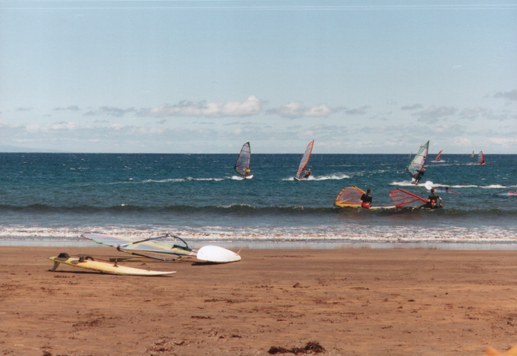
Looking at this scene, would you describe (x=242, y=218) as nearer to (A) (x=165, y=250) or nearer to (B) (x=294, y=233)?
(B) (x=294, y=233)

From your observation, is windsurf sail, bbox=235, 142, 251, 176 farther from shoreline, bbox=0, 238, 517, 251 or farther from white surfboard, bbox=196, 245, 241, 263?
white surfboard, bbox=196, 245, 241, 263

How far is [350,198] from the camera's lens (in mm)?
23594

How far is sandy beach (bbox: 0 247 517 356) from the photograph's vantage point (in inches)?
227

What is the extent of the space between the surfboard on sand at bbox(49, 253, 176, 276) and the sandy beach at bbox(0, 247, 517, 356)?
0.59 feet

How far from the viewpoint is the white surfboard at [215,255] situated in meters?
10.6

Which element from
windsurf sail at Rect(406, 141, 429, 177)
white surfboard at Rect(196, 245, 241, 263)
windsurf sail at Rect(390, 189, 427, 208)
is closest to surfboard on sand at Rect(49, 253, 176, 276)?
white surfboard at Rect(196, 245, 241, 263)

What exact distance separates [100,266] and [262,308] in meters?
4.14

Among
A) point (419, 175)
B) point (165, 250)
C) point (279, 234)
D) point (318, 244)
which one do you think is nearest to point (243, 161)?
point (419, 175)

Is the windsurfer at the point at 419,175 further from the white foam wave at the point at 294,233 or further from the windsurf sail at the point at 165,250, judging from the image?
the windsurf sail at the point at 165,250

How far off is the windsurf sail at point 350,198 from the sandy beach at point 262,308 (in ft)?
40.5

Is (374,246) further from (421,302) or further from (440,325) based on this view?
(440,325)

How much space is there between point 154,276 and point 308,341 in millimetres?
4480

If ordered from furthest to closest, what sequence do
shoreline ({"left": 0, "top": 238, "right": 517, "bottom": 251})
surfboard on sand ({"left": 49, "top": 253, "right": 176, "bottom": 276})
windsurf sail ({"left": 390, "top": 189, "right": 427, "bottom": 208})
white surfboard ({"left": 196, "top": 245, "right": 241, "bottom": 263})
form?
windsurf sail ({"left": 390, "top": 189, "right": 427, "bottom": 208}) < shoreline ({"left": 0, "top": 238, "right": 517, "bottom": 251}) < white surfboard ({"left": 196, "top": 245, "right": 241, "bottom": 263}) < surfboard on sand ({"left": 49, "top": 253, "right": 176, "bottom": 276})

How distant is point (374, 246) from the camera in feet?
45.0
